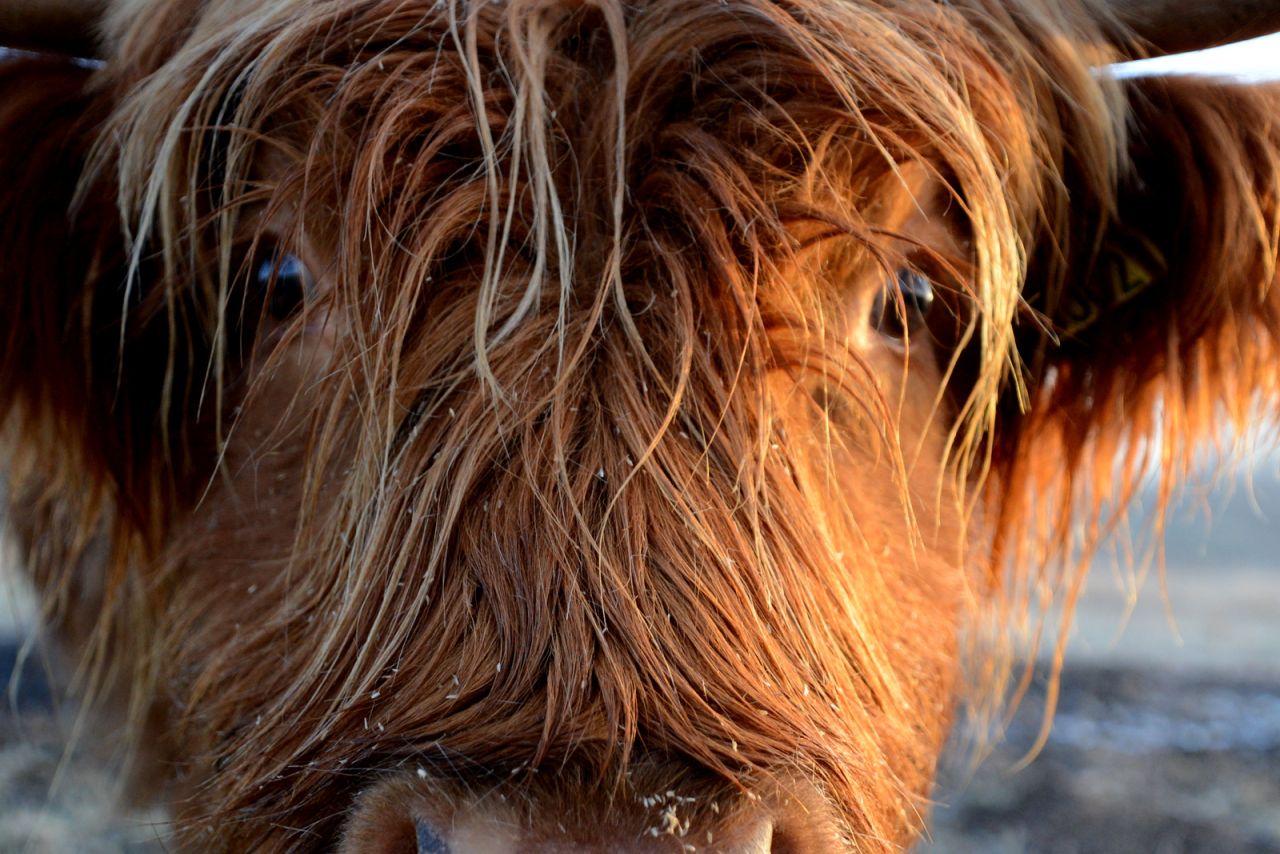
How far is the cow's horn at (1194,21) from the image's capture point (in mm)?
1508

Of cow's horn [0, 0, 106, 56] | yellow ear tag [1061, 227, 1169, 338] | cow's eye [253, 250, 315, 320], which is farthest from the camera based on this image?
yellow ear tag [1061, 227, 1169, 338]

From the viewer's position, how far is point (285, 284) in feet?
5.08

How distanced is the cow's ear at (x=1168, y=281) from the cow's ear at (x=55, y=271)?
1.46 metres

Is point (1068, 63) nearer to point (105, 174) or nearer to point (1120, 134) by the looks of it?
point (1120, 134)

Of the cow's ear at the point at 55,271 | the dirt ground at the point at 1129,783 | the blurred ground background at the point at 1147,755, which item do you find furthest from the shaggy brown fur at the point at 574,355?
the dirt ground at the point at 1129,783

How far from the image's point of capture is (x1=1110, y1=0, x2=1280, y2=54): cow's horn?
59.4 inches

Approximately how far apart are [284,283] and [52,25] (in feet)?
1.78

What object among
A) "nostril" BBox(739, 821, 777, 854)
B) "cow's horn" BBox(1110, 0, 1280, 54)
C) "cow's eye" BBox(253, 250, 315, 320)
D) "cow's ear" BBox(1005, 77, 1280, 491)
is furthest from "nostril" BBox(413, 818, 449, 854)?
"cow's horn" BBox(1110, 0, 1280, 54)

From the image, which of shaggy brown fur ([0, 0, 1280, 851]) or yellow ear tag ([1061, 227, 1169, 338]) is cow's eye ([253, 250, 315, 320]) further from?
yellow ear tag ([1061, 227, 1169, 338])

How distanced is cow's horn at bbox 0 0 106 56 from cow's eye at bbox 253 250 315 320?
1.55 ft

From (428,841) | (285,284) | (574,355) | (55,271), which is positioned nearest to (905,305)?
(574,355)

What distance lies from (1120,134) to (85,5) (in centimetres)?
156

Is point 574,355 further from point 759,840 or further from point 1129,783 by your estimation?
point 1129,783

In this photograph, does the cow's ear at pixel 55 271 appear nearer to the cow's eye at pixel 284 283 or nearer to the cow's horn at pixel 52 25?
the cow's horn at pixel 52 25
